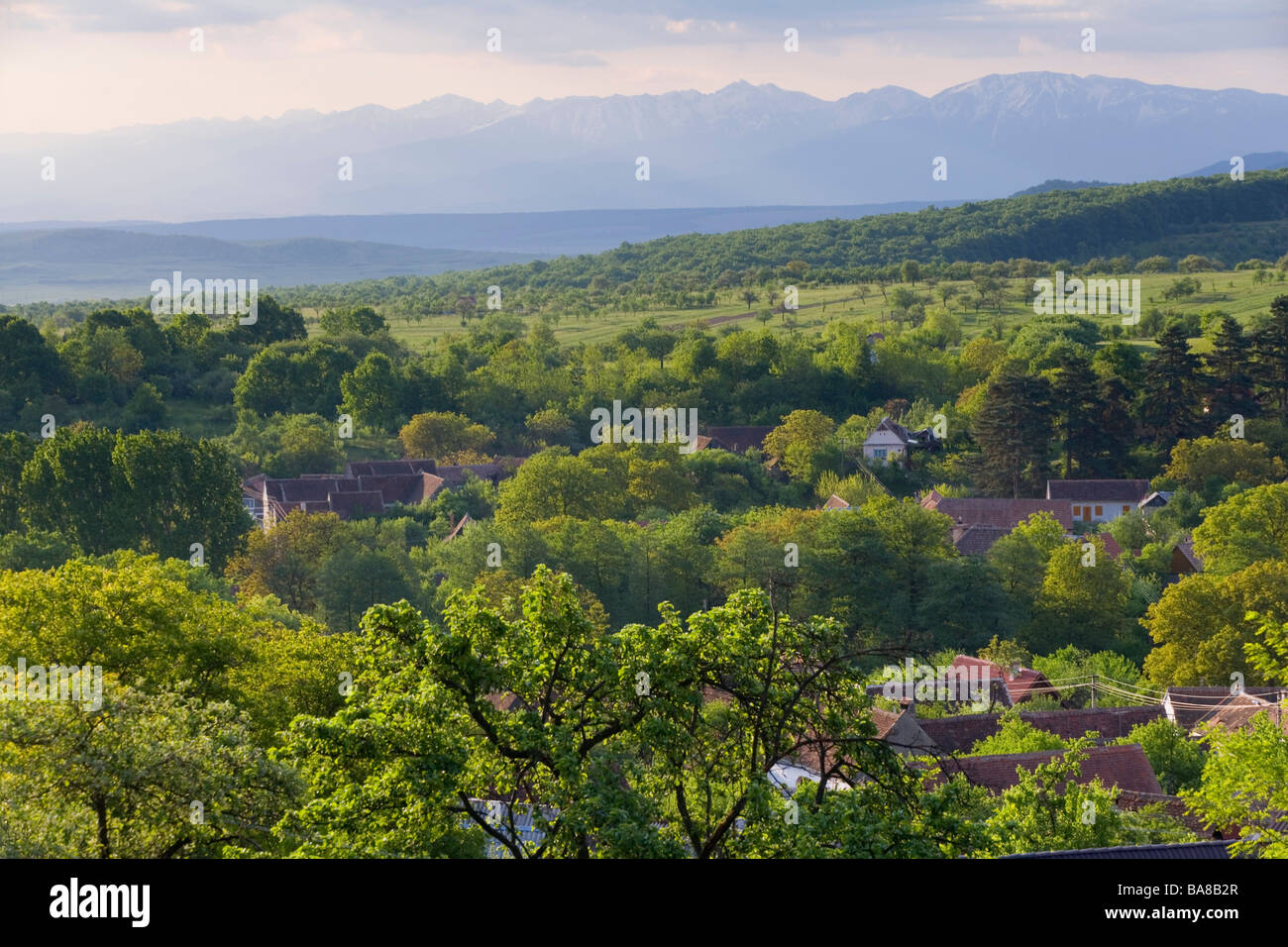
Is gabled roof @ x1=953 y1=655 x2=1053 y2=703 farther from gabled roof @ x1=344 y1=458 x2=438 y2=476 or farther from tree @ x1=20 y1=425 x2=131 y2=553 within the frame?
gabled roof @ x1=344 y1=458 x2=438 y2=476

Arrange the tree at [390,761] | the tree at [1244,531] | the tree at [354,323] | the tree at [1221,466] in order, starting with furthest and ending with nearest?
the tree at [354,323] → the tree at [1221,466] → the tree at [1244,531] → the tree at [390,761]

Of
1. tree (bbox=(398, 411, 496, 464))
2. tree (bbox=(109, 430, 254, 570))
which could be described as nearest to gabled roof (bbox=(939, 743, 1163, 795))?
tree (bbox=(109, 430, 254, 570))

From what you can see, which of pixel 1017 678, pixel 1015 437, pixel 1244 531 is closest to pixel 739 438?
pixel 1015 437

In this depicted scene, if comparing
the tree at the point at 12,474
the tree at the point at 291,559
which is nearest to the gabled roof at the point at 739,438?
the tree at the point at 291,559

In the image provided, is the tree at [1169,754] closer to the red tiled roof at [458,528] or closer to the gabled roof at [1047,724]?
the gabled roof at [1047,724]

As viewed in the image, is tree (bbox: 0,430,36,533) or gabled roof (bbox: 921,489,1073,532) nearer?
tree (bbox: 0,430,36,533)

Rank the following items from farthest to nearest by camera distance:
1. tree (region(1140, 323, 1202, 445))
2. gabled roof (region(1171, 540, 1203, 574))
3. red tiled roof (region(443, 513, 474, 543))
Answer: tree (region(1140, 323, 1202, 445)) < red tiled roof (region(443, 513, 474, 543)) < gabled roof (region(1171, 540, 1203, 574))

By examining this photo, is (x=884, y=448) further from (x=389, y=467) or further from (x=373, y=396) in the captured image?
(x=373, y=396)
